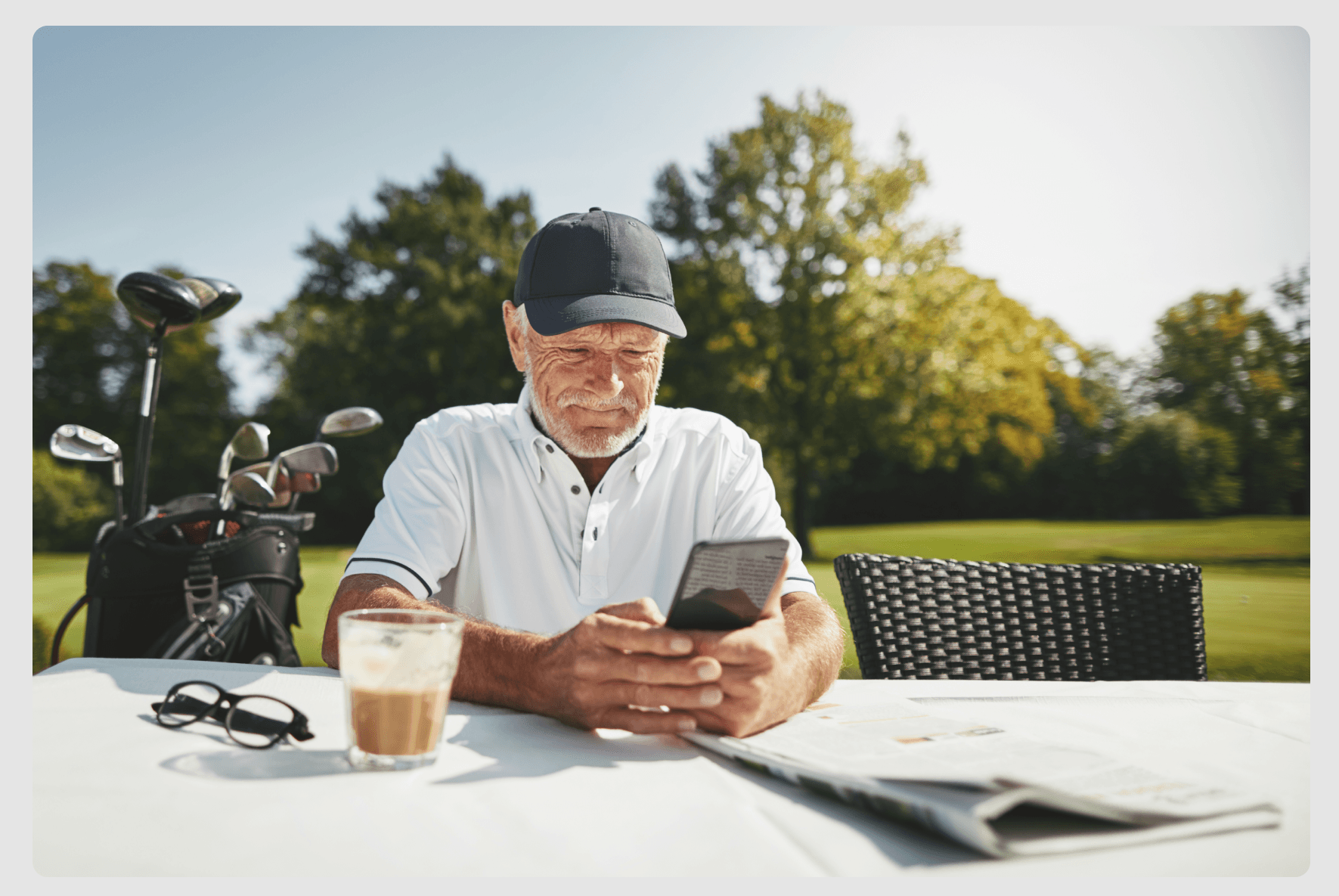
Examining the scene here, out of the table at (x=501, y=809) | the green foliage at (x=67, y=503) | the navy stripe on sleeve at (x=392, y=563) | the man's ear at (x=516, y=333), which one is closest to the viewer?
the table at (x=501, y=809)

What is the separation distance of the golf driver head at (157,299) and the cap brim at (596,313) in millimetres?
1233

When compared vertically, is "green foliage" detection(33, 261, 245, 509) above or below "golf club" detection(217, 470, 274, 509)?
above

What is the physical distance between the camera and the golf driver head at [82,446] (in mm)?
2350

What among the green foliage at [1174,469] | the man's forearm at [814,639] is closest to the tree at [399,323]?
the green foliage at [1174,469]

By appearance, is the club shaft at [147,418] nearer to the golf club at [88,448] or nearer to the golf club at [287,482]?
the golf club at [88,448]

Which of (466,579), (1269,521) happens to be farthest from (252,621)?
(1269,521)

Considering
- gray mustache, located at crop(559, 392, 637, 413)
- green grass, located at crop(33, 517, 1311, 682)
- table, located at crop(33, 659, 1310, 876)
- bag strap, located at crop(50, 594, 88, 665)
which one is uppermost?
gray mustache, located at crop(559, 392, 637, 413)

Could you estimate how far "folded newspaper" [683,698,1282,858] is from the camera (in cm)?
65

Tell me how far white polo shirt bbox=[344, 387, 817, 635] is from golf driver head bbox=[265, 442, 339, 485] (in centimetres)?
76

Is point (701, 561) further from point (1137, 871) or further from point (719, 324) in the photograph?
point (719, 324)

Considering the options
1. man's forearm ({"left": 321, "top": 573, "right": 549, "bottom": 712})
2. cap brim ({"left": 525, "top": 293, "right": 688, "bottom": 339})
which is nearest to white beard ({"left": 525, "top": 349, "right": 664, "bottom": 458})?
cap brim ({"left": 525, "top": 293, "right": 688, "bottom": 339})

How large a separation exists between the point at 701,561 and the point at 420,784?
367 millimetres

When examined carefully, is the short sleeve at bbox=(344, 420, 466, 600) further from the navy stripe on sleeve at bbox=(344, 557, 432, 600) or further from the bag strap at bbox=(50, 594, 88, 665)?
the bag strap at bbox=(50, 594, 88, 665)

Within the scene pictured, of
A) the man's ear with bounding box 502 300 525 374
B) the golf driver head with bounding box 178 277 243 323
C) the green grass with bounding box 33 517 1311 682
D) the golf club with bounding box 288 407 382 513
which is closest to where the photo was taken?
the man's ear with bounding box 502 300 525 374
